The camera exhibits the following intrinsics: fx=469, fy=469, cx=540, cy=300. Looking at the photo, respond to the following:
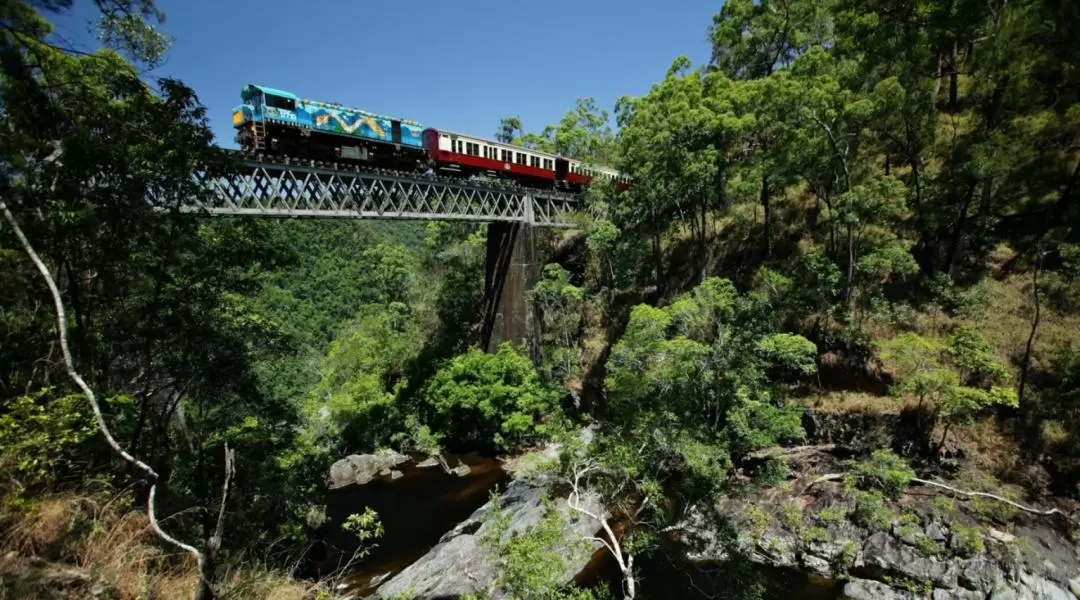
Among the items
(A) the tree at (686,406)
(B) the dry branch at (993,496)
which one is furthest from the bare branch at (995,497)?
(A) the tree at (686,406)

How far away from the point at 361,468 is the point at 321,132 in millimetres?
14653

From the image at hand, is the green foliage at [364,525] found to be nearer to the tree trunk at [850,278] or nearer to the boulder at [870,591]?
the boulder at [870,591]

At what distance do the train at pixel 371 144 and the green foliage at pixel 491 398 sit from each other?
9.88m

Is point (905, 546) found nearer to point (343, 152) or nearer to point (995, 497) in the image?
point (995, 497)

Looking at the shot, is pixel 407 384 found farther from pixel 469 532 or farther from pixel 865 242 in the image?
pixel 865 242

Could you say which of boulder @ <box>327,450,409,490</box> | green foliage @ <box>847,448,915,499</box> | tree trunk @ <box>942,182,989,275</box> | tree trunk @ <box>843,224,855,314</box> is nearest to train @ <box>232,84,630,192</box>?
tree trunk @ <box>843,224,855,314</box>

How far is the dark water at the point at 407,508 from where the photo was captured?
14008mm

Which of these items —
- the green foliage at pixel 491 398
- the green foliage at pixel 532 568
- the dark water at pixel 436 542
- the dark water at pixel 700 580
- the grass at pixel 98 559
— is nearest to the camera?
the grass at pixel 98 559

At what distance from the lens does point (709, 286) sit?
1434 centimetres

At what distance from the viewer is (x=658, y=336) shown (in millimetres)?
13547

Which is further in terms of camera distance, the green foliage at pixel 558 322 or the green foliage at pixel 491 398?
the green foliage at pixel 558 322

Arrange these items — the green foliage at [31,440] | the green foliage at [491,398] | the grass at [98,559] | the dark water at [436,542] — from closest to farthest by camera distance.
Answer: the grass at [98,559]
the green foliage at [31,440]
the dark water at [436,542]
the green foliage at [491,398]

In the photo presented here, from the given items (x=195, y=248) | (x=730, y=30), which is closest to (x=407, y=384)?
(x=195, y=248)

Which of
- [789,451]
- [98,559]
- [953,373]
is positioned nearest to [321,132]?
[98,559]
